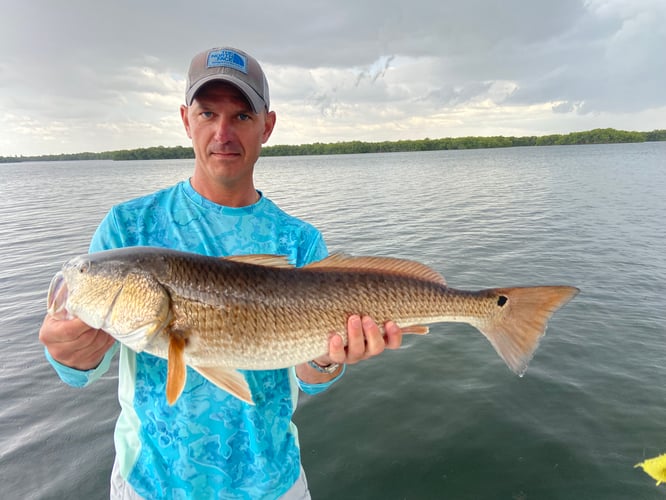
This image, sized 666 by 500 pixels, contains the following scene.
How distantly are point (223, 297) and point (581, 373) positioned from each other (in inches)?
276

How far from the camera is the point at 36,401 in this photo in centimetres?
679

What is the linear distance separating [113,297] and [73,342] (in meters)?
0.30

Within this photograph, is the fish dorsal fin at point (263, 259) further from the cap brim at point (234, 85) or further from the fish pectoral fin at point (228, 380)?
the cap brim at point (234, 85)

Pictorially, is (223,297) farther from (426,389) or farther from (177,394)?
(426,389)

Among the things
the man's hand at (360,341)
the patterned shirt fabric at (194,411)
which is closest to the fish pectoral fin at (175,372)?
the patterned shirt fabric at (194,411)

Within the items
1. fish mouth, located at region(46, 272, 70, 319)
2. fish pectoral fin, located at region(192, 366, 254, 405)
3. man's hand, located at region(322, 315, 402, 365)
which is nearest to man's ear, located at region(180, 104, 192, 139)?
fish mouth, located at region(46, 272, 70, 319)

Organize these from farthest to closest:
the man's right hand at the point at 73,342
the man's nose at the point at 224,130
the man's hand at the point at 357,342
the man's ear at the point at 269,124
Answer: the man's ear at the point at 269,124 → the man's nose at the point at 224,130 → the man's hand at the point at 357,342 → the man's right hand at the point at 73,342

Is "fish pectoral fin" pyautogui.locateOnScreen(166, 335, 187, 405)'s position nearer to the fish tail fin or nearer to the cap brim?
the cap brim

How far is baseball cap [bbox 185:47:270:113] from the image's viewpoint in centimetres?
259

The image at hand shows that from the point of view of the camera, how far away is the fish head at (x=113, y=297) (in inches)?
85.9

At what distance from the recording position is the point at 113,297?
2.23 m

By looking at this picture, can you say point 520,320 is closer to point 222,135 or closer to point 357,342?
point 357,342

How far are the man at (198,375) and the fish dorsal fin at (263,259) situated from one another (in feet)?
0.69

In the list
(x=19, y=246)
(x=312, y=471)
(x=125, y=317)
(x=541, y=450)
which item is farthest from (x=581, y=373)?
(x=19, y=246)
